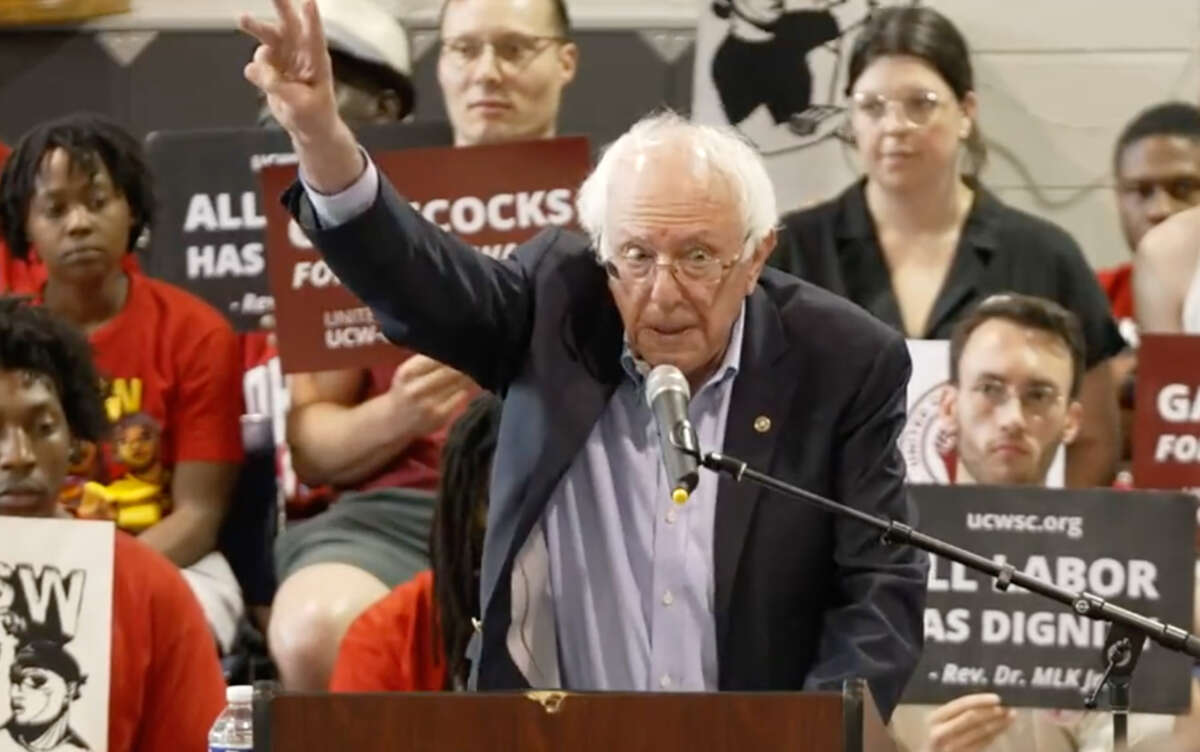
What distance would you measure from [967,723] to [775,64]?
64.4 inches

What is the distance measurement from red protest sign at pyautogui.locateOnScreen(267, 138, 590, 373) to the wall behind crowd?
1.68m

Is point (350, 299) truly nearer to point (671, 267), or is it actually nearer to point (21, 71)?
point (671, 267)

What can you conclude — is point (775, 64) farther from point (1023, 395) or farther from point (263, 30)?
point (263, 30)

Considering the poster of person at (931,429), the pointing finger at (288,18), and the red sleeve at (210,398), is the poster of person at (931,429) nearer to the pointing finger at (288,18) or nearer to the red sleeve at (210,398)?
the red sleeve at (210,398)

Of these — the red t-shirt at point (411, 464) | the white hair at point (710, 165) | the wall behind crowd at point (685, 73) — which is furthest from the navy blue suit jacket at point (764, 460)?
the wall behind crowd at point (685, 73)

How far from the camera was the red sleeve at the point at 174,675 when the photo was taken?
3531 millimetres

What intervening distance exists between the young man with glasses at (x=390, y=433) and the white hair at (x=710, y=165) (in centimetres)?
161

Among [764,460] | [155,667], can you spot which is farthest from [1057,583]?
[155,667]

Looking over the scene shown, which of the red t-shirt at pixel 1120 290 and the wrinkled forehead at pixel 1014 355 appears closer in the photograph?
the wrinkled forehead at pixel 1014 355

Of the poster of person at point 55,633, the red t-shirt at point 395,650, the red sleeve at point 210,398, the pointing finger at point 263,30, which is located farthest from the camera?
the red sleeve at point 210,398

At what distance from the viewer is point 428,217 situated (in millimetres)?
4316

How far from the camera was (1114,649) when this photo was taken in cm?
260

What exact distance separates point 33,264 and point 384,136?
88 centimetres

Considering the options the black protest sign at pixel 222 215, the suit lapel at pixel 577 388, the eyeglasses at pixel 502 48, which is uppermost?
the eyeglasses at pixel 502 48
